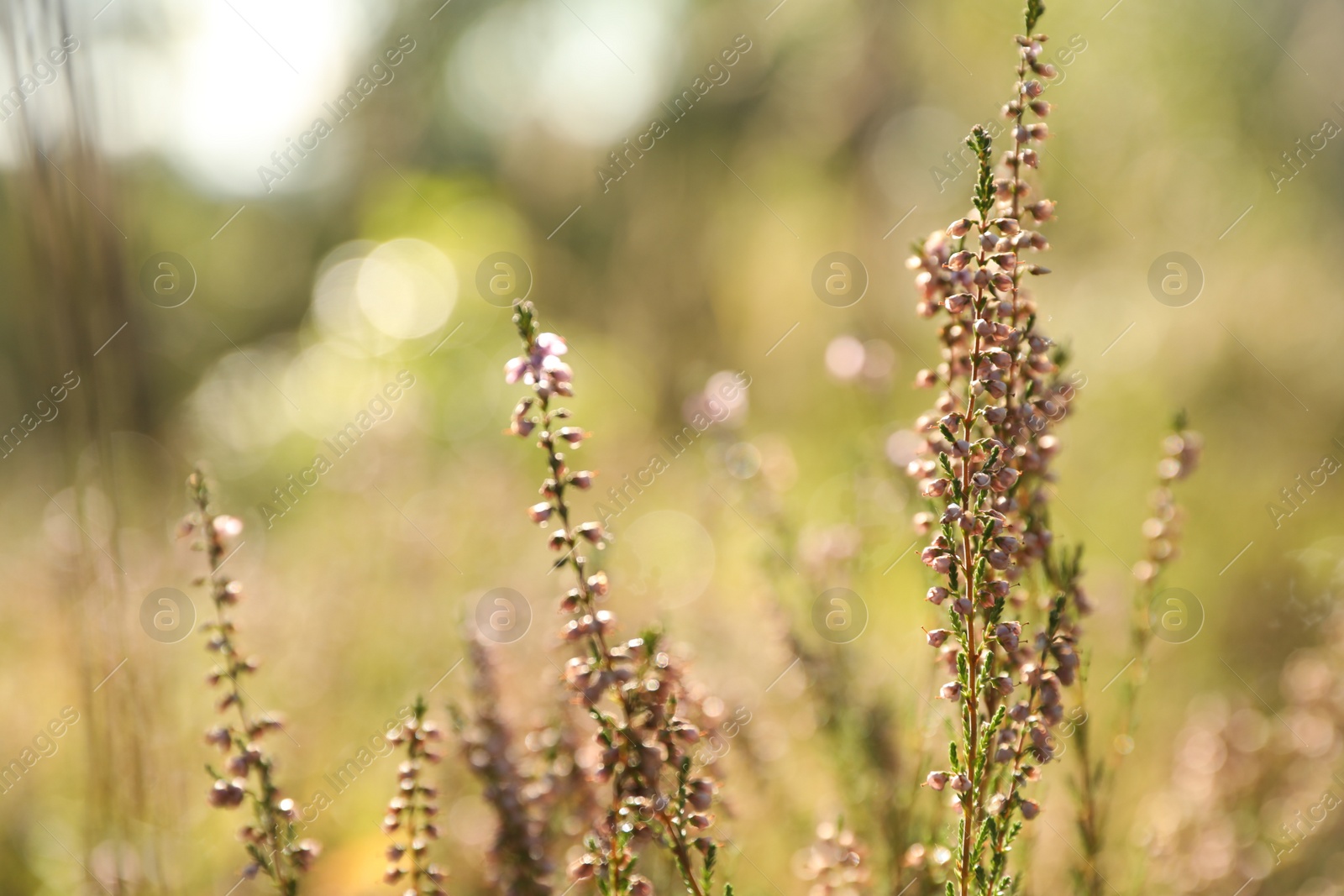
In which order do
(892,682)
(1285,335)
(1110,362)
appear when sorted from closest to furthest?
1. (892,682)
2. (1285,335)
3. (1110,362)

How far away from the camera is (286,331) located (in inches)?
882

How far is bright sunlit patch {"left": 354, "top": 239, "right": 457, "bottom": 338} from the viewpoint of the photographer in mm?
10320

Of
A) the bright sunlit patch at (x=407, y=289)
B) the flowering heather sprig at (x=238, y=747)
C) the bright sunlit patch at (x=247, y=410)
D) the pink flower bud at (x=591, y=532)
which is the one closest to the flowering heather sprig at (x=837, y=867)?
the pink flower bud at (x=591, y=532)

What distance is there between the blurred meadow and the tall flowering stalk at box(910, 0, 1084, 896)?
17.7 inches

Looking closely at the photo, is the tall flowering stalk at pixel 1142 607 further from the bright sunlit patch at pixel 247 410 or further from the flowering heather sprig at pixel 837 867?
the bright sunlit patch at pixel 247 410

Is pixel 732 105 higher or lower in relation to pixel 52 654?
higher

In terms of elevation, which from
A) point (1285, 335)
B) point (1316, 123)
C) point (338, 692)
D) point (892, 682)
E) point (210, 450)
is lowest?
point (892, 682)

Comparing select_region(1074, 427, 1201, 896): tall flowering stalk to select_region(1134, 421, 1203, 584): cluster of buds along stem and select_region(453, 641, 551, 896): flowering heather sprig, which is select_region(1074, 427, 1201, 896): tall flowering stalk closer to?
select_region(1134, 421, 1203, 584): cluster of buds along stem

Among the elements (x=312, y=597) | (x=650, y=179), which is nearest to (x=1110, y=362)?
(x=312, y=597)

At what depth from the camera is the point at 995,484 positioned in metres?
1.29

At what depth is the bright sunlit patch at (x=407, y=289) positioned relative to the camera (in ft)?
33.9

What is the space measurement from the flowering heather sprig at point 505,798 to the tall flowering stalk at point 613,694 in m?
0.33

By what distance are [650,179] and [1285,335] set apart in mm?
9827

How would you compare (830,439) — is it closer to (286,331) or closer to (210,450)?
(210,450)
